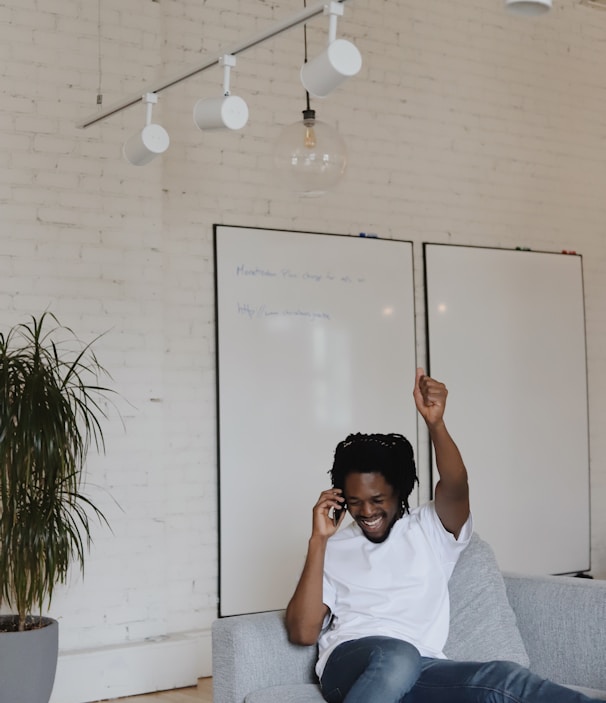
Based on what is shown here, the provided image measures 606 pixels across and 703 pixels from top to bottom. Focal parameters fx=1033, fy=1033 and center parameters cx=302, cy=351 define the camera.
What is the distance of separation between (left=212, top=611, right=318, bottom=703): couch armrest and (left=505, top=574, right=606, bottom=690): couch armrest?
593 millimetres

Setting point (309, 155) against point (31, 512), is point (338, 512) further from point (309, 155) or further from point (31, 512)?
point (31, 512)

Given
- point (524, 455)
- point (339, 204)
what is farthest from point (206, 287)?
point (524, 455)

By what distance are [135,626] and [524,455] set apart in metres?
2.39

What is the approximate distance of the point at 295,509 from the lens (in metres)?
4.77

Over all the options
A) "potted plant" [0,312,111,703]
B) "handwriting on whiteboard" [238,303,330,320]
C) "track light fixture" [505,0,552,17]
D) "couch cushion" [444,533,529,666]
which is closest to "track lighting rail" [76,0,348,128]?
"track light fixture" [505,0,552,17]

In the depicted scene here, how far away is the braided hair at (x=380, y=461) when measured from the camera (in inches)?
109

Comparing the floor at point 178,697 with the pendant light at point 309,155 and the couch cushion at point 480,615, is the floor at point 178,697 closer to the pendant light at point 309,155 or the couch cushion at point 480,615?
the couch cushion at point 480,615

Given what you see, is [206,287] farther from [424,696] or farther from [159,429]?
[424,696]

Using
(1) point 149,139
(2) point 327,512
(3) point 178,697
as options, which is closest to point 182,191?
(1) point 149,139

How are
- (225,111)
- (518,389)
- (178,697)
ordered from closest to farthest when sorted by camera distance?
1. (225,111)
2. (178,697)
3. (518,389)

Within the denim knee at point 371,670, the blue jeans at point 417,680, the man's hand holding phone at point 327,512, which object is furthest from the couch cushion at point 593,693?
the man's hand holding phone at point 327,512

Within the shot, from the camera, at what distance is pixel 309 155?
3.12 m

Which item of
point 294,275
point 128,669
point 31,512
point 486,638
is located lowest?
point 128,669

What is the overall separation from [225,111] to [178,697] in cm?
236
